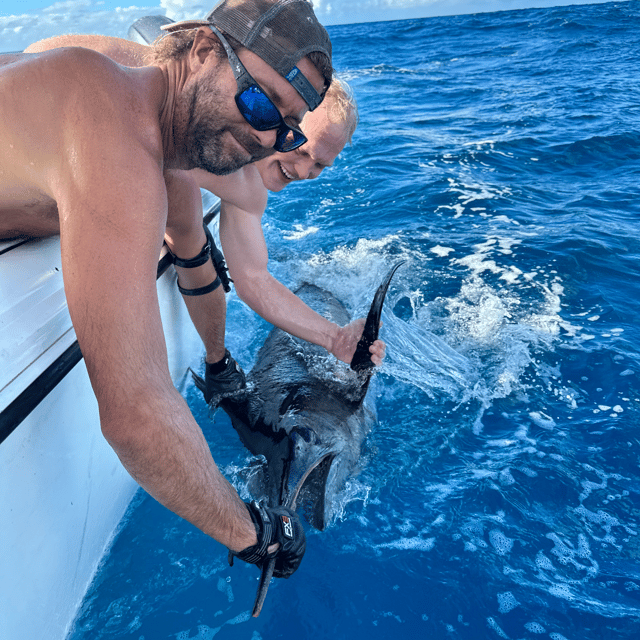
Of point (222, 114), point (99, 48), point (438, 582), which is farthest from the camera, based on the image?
point (99, 48)

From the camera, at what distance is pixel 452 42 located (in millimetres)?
20000

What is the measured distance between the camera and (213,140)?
1.52 meters

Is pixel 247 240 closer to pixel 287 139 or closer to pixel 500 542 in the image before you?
pixel 287 139

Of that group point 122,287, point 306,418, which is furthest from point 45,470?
point 306,418

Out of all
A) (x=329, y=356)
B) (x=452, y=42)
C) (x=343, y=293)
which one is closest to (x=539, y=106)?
(x=343, y=293)

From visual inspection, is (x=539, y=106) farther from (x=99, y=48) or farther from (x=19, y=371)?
(x=19, y=371)

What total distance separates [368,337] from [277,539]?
1.04 m

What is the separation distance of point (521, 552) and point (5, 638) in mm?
1786

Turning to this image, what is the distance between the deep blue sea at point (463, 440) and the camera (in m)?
1.87

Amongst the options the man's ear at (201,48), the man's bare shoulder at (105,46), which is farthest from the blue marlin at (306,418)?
the man's bare shoulder at (105,46)

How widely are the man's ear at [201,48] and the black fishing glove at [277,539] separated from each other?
1303 millimetres

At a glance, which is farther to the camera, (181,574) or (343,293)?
(343,293)

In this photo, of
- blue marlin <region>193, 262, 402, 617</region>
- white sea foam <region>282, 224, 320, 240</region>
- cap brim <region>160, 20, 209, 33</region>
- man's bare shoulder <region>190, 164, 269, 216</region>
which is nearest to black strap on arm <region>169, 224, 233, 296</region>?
man's bare shoulder <region>190, 164, 269, 216</region>

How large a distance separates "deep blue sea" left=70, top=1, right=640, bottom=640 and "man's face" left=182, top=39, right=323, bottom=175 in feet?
4.73
